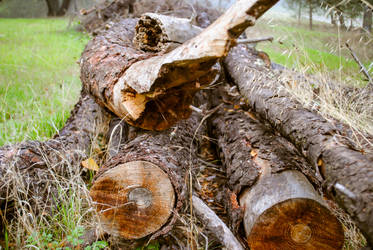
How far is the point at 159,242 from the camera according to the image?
1972 mm

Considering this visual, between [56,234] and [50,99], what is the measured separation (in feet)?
8.99

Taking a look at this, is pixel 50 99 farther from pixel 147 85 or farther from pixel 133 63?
pixel 147 85

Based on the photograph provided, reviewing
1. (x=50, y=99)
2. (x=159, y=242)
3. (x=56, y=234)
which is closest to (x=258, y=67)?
(x=159, y=242)

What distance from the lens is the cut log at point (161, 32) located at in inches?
104

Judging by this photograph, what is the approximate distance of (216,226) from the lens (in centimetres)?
194

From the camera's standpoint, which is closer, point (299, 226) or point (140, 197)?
point (299, 226)

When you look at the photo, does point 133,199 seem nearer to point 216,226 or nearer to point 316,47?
point 216,226

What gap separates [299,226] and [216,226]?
565 millimetres

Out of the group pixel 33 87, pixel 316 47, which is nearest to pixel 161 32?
pixel 33 87

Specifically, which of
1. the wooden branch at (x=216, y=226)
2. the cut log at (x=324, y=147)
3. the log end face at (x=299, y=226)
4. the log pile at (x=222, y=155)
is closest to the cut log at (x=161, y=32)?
the log pile at (x=222, y=155)

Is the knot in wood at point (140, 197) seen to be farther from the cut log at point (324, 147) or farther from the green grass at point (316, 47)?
the green grass at point (316, 47)

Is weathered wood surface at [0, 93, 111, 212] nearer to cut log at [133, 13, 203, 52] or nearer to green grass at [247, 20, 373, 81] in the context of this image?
cut log at [133, 13, 203, 52]

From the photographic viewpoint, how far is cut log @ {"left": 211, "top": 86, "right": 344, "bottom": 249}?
1.63 m

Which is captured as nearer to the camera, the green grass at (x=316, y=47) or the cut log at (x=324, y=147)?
the cut log at (x=324, y=147)
